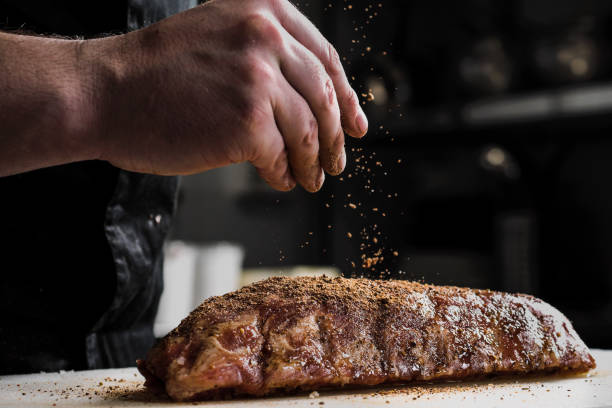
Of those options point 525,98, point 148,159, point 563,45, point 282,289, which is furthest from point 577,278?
point 148,159

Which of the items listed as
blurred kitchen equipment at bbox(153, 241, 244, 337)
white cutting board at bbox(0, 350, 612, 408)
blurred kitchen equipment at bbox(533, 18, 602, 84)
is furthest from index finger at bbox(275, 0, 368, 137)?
blurred kitchen equipment at bbox(533, 18, 602, 84)

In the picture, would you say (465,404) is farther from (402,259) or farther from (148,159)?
(402,259)

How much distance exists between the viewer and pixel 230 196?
5.34 metres

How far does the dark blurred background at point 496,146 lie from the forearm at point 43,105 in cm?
271

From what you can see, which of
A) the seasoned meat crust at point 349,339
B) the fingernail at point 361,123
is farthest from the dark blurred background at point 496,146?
the fingernail at point 361,123

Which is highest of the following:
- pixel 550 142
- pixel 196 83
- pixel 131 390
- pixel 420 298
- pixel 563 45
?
pixel 563 45

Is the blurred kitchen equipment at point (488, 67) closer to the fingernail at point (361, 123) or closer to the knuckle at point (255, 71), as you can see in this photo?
the fingernail at point (361, 123)

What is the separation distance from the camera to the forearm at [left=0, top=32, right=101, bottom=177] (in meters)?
0.90

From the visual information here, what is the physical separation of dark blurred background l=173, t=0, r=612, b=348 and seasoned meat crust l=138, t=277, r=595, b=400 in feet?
6.92

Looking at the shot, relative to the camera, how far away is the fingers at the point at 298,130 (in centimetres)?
97

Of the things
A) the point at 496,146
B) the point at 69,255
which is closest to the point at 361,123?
the point at 69,255

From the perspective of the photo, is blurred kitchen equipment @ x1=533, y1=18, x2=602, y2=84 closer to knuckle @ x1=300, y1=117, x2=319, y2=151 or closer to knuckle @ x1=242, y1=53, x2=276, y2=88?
knuckle @ x1=300, y1=117, x2=319, y2=151

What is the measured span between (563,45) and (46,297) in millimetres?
3131

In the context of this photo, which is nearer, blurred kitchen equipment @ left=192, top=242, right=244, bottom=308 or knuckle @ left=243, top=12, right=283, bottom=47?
knuckle @ left=243, top=12, right=283, bottom=47
